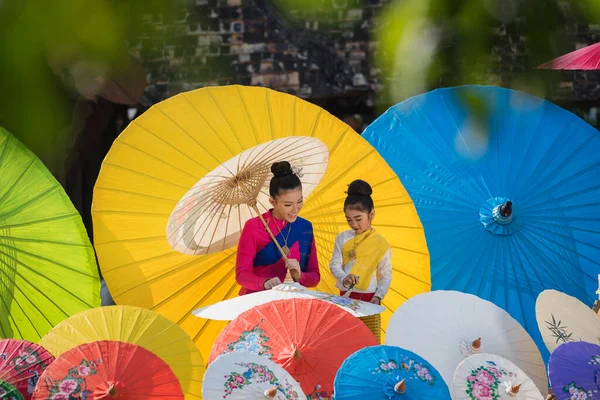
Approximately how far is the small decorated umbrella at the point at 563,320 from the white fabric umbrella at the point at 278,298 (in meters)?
0.76

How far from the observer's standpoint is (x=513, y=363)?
3426 mm

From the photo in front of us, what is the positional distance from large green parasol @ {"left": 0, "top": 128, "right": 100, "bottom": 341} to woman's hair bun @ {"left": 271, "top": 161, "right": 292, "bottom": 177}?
1.03 metres

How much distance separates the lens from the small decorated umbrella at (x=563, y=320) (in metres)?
3.74

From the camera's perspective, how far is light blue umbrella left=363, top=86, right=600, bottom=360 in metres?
4.53

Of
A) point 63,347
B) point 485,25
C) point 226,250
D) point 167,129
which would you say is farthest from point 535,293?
point 485,25

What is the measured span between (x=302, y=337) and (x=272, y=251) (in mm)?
798

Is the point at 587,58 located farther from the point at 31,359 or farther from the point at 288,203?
the point at 31,359

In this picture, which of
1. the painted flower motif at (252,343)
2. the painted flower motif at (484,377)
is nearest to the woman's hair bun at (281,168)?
the painted flower motif at (252,343)

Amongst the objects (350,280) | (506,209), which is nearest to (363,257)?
(350,280)

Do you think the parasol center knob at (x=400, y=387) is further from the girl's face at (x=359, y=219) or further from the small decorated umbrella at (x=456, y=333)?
the girl's face at (x=359, y=219)

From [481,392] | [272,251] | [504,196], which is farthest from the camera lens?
[504,196]

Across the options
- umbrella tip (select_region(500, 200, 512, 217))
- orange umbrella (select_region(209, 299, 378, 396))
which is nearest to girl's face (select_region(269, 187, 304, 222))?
orange umbrella (select_region(209, 299, 378, 396))

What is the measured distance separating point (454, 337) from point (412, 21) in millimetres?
2071

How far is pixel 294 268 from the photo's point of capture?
12.1 feet
